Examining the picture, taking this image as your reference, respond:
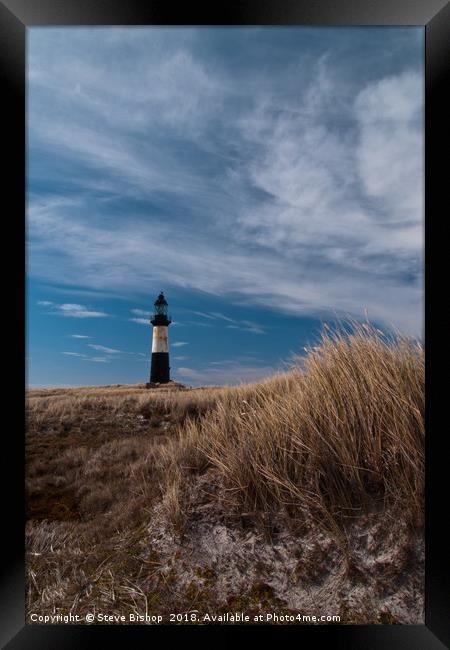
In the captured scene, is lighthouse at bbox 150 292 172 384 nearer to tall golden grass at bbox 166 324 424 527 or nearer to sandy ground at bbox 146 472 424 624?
tall golden grass at bbox 166 324 424 527

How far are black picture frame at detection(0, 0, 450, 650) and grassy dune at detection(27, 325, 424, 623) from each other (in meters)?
0.08

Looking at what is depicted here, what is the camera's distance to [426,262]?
1.47 metres

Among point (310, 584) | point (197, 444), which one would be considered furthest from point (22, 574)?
point (310, 584)

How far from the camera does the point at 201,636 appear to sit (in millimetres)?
1440

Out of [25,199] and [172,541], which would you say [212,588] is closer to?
[172,541]

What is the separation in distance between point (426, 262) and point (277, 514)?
4.35 feet

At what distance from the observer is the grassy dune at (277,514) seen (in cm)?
146

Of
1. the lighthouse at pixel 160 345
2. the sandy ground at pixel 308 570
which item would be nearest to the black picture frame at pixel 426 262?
the sandy ground at pixel 308 570

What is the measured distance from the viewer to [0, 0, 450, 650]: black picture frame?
1400mm

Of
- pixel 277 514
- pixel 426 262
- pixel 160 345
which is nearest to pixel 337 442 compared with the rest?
pixel 277 514

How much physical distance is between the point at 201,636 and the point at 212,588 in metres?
0.17

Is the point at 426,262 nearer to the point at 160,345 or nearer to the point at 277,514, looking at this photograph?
the point at 277,514

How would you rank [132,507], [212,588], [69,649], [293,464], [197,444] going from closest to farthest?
[69,649] < [212,588] < [293,464] < [132,507] < [197,444]

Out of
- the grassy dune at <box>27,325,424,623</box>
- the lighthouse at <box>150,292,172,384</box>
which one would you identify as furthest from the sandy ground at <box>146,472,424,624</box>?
the lighthouse at <box>150,292,172,384</box>
